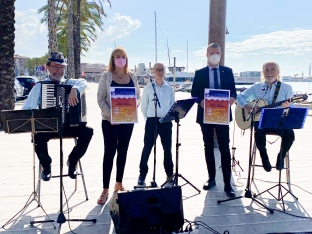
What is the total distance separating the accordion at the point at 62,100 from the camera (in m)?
3.97

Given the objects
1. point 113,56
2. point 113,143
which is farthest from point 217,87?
point 113,143

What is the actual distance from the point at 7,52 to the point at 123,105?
7.04 meters

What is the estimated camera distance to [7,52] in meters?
9.89

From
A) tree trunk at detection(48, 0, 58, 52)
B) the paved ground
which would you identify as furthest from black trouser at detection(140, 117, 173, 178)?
tree trunk at detection(48, 0, 58, 52)

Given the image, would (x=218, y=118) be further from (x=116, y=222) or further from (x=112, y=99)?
(x=116, y=222)

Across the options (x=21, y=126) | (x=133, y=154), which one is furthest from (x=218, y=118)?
(x=133, y=154)

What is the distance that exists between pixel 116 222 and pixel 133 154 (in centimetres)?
385

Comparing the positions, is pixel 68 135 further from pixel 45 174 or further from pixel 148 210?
pixel 148 210

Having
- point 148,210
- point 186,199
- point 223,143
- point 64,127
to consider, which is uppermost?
point 64,127

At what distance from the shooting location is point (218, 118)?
4676mm

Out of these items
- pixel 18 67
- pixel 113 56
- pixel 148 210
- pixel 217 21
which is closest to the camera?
pixel 148 210

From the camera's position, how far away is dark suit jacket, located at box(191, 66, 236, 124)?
189 inches

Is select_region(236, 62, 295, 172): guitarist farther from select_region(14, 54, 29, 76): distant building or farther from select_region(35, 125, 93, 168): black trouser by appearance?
select_region(14, 54, 29, 76): distant building

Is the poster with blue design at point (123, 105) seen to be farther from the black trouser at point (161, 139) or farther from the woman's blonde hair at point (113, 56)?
the black trouser at point (161, 139)
